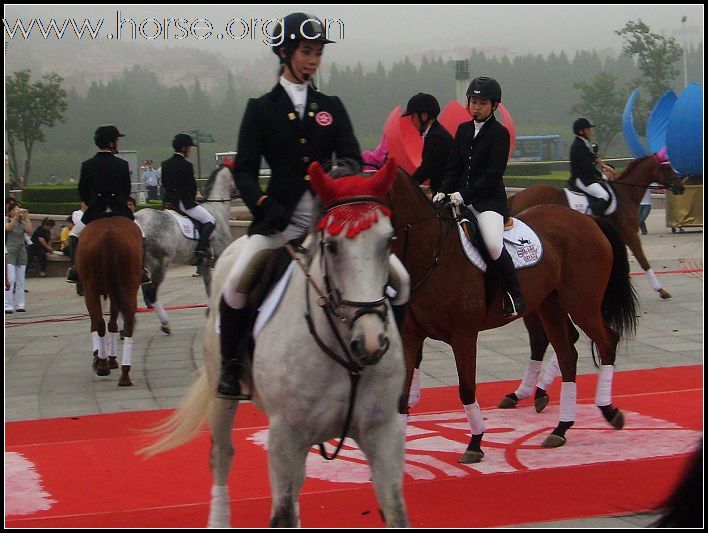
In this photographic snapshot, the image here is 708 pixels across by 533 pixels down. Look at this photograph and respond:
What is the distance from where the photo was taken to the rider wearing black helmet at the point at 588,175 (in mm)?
14703

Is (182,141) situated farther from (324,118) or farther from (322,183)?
(322,183)

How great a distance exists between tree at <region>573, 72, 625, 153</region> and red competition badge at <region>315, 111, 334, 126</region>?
46.5 m

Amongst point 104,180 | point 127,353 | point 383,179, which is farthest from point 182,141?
point 383,179

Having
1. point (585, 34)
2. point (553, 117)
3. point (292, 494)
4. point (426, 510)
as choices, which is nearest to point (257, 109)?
point (292, 494)

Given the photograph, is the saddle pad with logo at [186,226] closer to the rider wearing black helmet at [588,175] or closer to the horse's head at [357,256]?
the rider wearing black helmet at [588,175]

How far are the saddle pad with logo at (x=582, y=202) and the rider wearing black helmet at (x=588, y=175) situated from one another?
0.22 feet

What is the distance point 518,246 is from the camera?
8.00 meters

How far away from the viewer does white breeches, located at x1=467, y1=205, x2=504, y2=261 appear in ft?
25.0

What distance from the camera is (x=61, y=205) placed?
28562mm

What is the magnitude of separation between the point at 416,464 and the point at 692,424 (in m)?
2.41

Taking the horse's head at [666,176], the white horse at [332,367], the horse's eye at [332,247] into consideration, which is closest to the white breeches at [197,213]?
the horse's head at [666,176]

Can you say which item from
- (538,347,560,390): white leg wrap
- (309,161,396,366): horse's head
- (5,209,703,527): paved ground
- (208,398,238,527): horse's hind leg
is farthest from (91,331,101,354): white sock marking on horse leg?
(309,161,396,366): horse's head

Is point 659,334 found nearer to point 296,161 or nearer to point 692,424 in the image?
point 692,424

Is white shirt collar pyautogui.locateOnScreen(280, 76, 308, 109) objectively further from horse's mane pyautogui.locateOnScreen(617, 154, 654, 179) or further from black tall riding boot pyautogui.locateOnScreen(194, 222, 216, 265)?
horse's mane pyautogui.locateOnScreen(617, 154, 654, 179)
